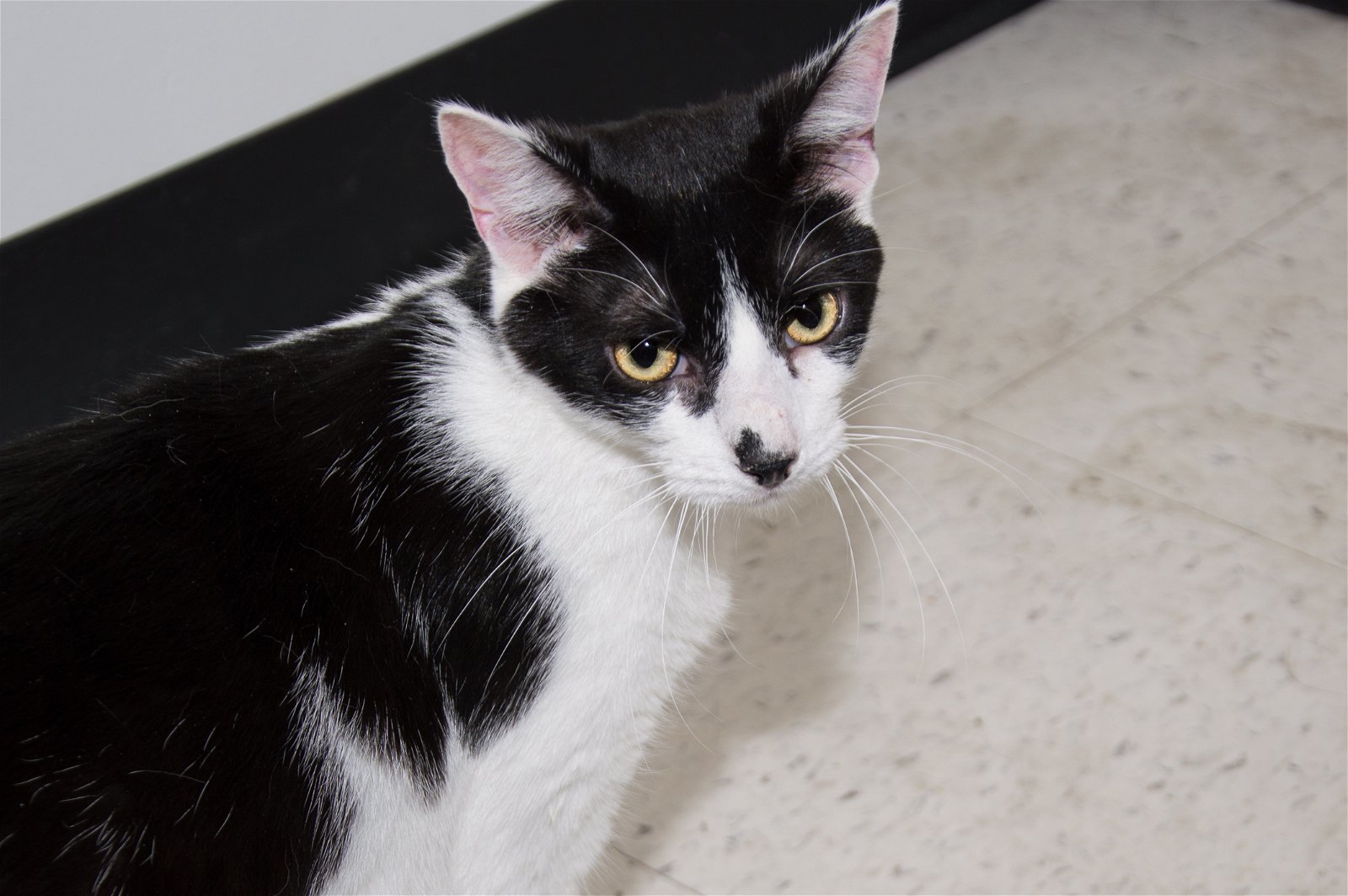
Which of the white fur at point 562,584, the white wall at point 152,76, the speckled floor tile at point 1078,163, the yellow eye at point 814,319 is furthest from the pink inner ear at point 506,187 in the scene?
the speckled floor tile at point 1078,163

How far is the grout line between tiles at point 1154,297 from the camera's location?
2.30 m

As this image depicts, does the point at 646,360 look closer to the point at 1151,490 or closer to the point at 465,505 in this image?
the point at 465,505

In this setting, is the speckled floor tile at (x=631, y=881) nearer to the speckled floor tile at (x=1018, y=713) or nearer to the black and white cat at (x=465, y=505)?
the speckled floor tile at (x=1018, y=713)

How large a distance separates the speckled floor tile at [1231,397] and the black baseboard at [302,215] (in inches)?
41.9

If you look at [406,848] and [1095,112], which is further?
[1095,112]

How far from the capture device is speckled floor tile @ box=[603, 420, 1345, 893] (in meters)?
1.59

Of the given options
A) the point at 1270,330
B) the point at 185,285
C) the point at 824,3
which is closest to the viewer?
the point at 185,285

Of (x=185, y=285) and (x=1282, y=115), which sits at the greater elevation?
(x=185, y=285)

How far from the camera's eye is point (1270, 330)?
240 cm

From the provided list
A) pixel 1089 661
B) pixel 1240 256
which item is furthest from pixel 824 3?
pixel 1089 661

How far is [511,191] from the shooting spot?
1148 mm

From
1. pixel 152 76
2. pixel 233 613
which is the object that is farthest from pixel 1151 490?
pixel 152 76

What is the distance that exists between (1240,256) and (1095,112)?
68 centimetres

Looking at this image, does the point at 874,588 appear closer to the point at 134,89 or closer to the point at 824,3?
the point at 134,89
